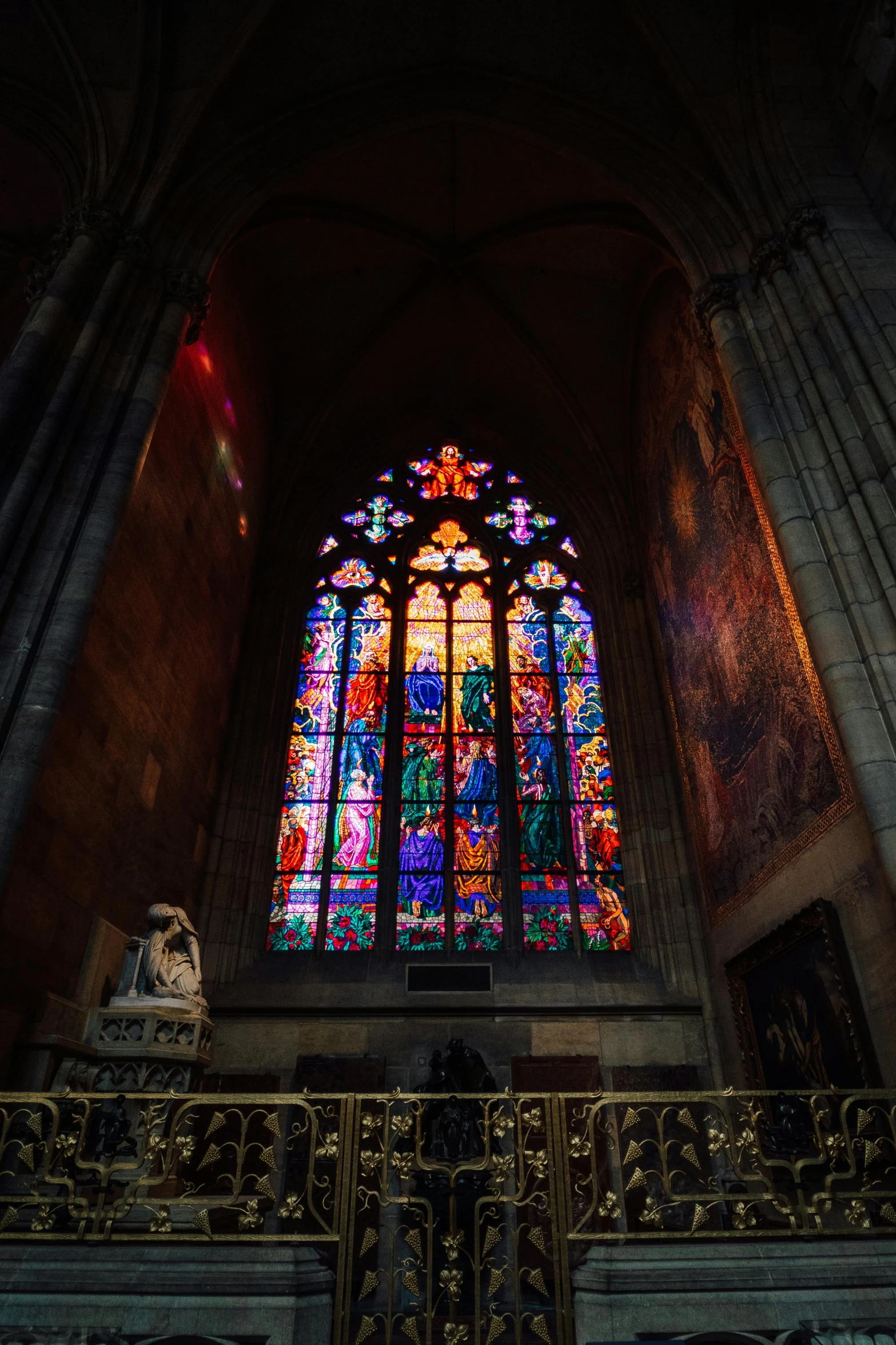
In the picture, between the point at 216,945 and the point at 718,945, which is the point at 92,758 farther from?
the point at 718,945

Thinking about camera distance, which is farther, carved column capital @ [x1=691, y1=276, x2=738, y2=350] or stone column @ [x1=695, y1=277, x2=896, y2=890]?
carved column capital @ [x1=691, y1=276, x2=738, y2=350]

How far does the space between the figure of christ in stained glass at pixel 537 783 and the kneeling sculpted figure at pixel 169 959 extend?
491 cm

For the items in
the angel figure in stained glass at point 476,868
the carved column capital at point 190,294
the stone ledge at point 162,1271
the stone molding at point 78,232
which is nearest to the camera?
the stone ledge at point 162,1271

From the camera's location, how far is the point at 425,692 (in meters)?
11.7

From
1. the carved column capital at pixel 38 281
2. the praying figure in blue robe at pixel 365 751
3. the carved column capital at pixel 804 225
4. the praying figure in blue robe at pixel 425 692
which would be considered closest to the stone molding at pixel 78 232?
the carved column capital at pixel 38 281

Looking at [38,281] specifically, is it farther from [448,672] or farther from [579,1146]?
[579,1146]

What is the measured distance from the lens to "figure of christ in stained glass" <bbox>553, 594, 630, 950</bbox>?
33.1ft

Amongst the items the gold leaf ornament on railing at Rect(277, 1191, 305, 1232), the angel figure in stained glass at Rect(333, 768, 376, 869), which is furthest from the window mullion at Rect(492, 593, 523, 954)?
the gold leaf ornament on railing at Rect(277, 1191, 305, 1232)

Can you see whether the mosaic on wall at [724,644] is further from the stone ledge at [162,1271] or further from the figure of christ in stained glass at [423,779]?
the stone ledge at [162,1271]

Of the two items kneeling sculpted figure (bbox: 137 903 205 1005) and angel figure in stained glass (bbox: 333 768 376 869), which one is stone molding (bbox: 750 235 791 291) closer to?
angel figure in stained glass (bbox: 333 768 376 869)

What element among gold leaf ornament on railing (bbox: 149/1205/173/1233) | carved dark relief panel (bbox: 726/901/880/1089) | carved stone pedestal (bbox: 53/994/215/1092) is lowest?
gold leaf ornament on railing (bbox: 149/1205/173/1233)

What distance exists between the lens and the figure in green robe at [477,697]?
11482mm

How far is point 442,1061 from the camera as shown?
8047mm

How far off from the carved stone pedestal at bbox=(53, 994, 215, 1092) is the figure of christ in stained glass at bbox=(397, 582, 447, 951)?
15.5 ft
